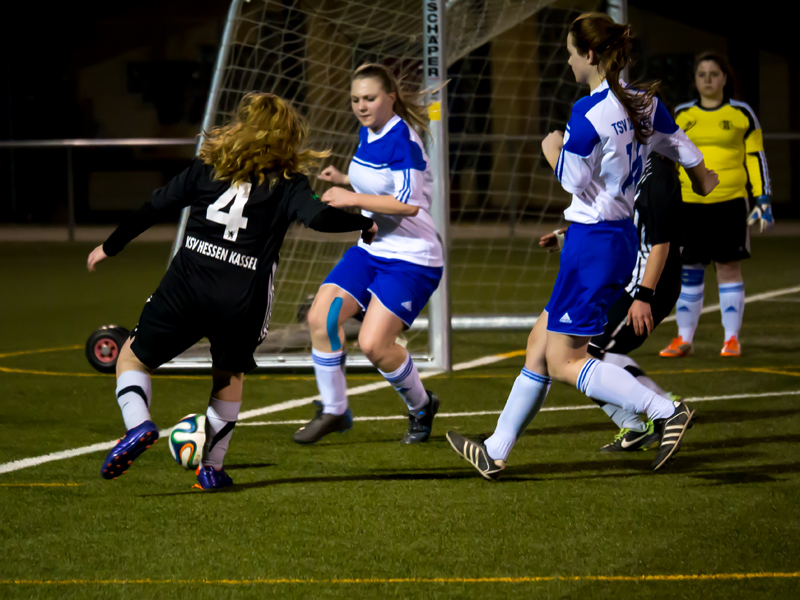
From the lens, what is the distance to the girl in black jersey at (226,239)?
13.4 feet

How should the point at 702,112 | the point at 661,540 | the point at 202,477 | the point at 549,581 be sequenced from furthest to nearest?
1. the point at 702,112
2. the point at 202,477
3. the point at 661,540
4. the point at 549,581

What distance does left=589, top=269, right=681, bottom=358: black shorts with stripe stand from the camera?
5.08 m

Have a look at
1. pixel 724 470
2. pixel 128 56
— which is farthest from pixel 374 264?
→ pixel 128 56

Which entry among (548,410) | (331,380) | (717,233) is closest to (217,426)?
(331,380)

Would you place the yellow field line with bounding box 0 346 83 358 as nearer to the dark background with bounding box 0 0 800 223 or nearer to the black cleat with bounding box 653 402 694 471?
the black cleat with bounding box 653 402 694 471

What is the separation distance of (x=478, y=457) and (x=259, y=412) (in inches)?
72.6

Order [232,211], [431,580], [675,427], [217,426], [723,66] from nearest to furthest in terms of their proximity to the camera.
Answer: [431,580]
[232,211]
[675,427]
[217,426]
[723,66]

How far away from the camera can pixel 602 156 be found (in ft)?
13.3

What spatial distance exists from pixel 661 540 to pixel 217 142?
209 cm

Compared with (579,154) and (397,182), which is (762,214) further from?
(579,154)

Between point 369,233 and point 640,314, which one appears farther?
point 640,314

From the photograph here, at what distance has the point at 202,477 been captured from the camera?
14.3ft

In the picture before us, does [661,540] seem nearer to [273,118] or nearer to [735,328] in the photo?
[273,118]

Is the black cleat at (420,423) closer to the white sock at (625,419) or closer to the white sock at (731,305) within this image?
the white sock at (625,419)
